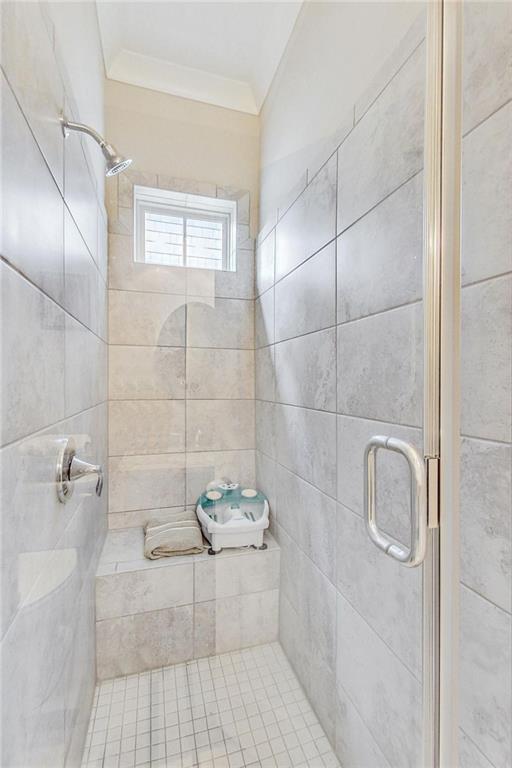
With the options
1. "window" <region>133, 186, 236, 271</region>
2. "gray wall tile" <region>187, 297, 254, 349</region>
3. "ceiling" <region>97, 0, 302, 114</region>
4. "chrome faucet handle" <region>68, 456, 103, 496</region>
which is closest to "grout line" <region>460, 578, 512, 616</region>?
"chrome faucet handle" <region>68, 456, 103, 496</region>

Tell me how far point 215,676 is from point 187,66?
103 inches

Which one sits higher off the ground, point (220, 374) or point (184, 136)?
point (184, 136)

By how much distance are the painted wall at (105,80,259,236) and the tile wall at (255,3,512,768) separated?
1.55 feet

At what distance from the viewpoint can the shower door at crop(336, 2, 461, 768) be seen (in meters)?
0.63

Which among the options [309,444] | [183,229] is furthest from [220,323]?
[309,444]

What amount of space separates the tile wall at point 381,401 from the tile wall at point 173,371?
0.86 ft

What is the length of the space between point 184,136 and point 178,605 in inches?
84.7

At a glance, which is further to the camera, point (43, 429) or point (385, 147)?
point (385, 147)

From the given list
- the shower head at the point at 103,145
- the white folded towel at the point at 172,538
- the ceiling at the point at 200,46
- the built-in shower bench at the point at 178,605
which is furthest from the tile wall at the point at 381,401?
the ceiling at the point at 200,46

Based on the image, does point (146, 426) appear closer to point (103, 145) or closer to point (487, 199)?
point (103, 145)

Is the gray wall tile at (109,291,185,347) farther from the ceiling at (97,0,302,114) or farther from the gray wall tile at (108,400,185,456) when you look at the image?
the ceiling at (97,0,302,114)

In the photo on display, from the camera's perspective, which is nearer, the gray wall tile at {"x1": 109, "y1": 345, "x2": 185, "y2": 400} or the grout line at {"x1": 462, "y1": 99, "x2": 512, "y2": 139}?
the grout line at {"x1": 462, "y1": 99, "x2": 512, "y2": 139}

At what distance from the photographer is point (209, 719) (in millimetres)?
1189

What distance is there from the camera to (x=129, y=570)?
1388 mm
